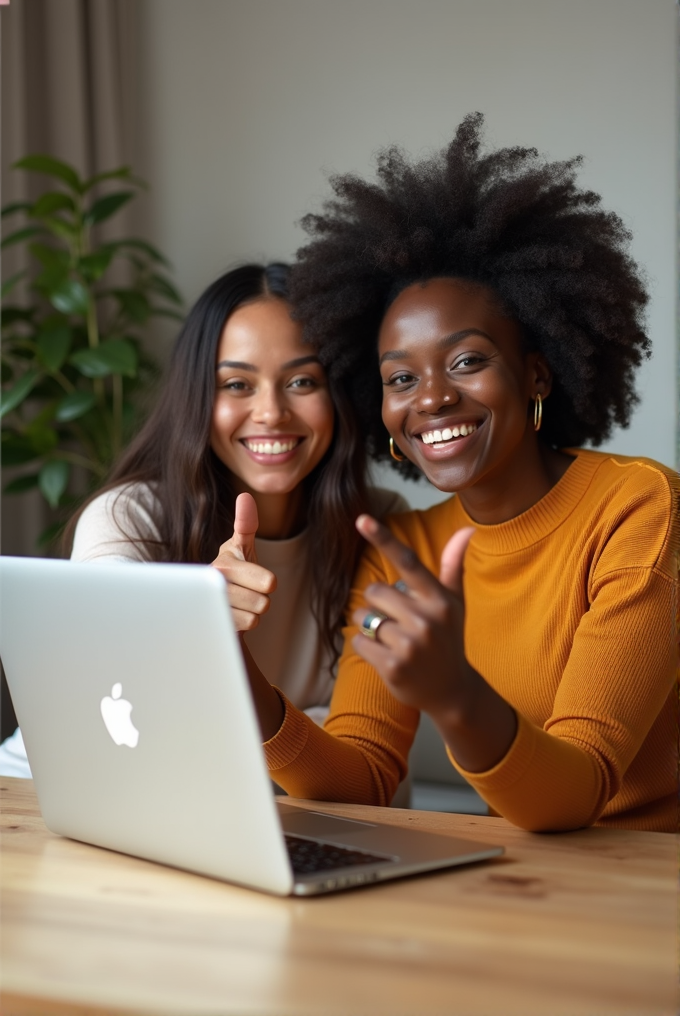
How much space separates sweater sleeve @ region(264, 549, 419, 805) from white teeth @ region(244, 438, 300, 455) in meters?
0.27

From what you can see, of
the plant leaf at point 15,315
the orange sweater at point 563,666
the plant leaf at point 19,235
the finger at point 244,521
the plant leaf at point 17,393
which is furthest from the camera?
the plant leaf at point 15,315

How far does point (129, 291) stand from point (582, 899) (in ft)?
8.10

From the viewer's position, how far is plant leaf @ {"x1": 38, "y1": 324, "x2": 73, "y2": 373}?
2.81m

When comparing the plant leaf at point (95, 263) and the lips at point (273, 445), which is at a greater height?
the plant leaf at point (95, 263)

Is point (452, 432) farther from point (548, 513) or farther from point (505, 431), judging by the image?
point (548, 513)

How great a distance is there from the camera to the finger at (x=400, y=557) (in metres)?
0.91

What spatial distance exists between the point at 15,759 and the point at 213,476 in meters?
0.66

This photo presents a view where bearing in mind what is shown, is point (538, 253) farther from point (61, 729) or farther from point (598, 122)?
point (598, 122)

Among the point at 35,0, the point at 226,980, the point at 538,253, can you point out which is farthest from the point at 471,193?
the point at 35,0

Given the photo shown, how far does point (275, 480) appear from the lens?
196cm

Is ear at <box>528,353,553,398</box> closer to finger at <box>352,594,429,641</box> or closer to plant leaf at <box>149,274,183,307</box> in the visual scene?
finger at <box>352,594,429,641</box>

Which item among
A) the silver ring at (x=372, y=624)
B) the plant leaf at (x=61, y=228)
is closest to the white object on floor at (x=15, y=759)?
the silver ring at (x=372, y=624)

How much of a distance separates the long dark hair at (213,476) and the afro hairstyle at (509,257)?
19cm

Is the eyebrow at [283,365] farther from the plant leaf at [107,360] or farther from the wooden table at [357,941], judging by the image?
the wooden table at [357,941]
